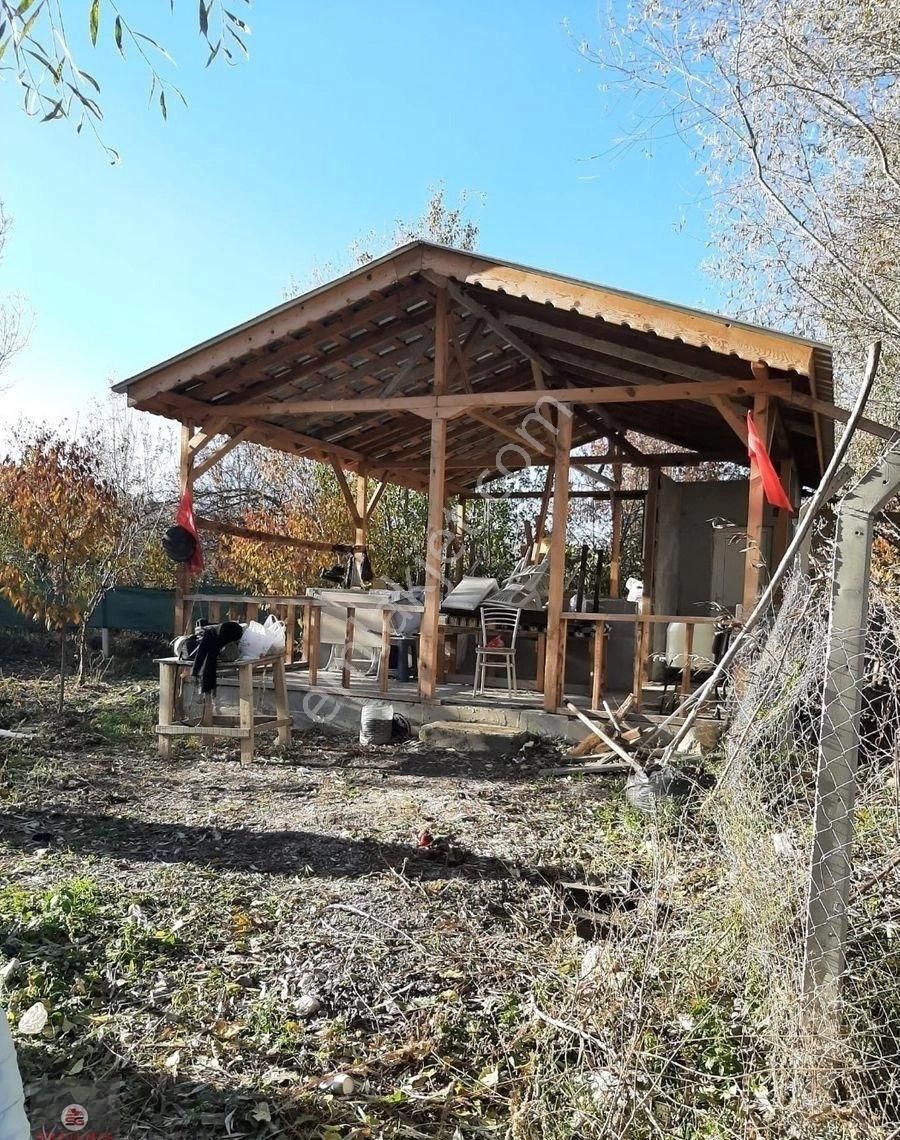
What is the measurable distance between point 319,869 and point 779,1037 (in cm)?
250

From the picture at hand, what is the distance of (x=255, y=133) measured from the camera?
6.09 m

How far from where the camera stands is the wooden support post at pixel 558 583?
7.49m

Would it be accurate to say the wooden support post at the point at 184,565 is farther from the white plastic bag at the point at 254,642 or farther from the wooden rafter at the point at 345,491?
the wooden rafter at the point at 345,491

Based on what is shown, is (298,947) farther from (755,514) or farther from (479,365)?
(479,365)

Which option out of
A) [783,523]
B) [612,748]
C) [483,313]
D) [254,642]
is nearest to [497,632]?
[612,748]

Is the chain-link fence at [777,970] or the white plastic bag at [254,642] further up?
the white plastic bag at [254,642]

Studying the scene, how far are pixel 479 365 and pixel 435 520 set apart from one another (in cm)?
322

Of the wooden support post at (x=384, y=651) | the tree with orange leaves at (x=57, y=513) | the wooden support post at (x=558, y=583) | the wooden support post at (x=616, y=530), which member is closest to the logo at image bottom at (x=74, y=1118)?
the wooden support post at (x=558, y=583)

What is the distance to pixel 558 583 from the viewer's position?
24.8 feet

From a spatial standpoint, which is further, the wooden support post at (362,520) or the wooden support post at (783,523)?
the wooden support post at (362,520)

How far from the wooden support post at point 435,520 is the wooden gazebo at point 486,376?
0.05 feet

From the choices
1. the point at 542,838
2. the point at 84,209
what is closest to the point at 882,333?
the point at 542,838

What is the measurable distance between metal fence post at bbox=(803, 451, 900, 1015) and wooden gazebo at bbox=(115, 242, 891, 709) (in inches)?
161

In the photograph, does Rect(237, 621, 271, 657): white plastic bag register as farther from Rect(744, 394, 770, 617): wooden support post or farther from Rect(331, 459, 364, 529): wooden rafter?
Rect(331, 459, 364, 529): wooden rafter
